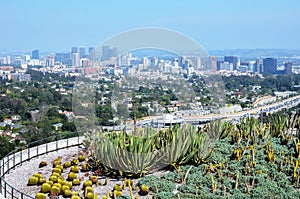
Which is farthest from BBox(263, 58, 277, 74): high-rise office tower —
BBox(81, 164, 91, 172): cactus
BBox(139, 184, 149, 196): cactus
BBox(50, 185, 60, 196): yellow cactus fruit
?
BBox(50, 185, 60, 196): yellow cactus fruit

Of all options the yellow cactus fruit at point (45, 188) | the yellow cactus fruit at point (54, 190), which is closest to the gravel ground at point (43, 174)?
the yellow cactus fruit at point (45, 188)

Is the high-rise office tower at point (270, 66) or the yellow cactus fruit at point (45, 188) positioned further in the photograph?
the high-rise office tower at point (270, 66)

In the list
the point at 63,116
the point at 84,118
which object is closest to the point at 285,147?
the point at 84,118

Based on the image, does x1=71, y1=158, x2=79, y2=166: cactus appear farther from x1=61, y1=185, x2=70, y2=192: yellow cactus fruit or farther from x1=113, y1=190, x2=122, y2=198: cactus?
x1=113, y1=190, x2=122, y2=198: cactus

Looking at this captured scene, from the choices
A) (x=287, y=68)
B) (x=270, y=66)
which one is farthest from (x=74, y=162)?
(x=287, y=68)

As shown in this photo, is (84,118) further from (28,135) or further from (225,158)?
(28,135)

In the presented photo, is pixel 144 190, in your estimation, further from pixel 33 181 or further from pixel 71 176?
pixel 33 181

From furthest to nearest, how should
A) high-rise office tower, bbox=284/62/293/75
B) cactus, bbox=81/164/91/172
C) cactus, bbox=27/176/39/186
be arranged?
high-rise office tower, bbox=284/62/293/75
cactus, bbox=81/164/91/172
cactus, bbox=27/176/39/186

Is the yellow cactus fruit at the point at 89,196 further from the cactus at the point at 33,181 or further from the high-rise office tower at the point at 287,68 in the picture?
the high-rise office tower at the point at 287,68
